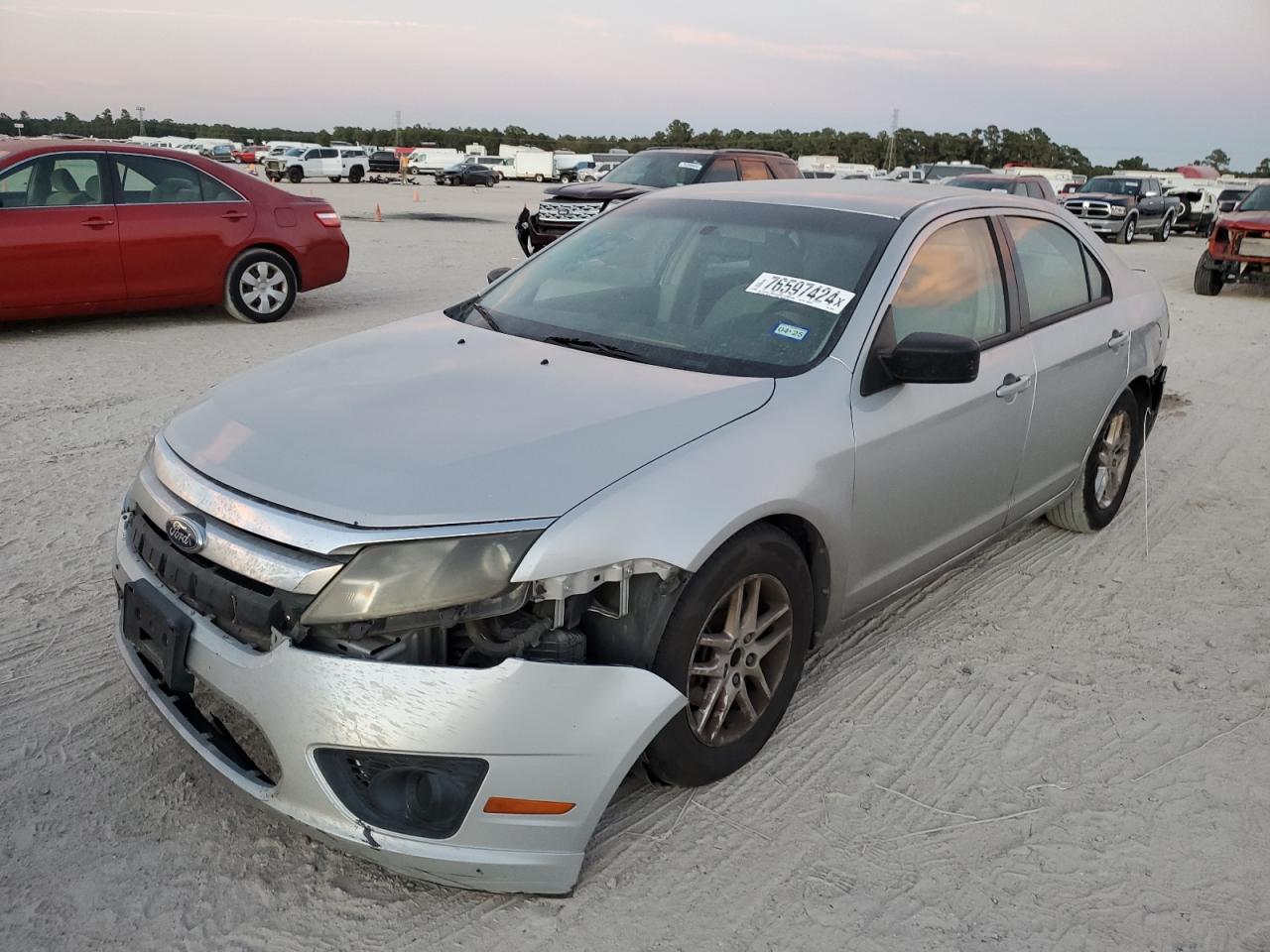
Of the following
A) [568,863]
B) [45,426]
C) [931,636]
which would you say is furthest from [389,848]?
[45,426]

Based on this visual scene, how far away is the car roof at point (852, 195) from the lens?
12.7 feet

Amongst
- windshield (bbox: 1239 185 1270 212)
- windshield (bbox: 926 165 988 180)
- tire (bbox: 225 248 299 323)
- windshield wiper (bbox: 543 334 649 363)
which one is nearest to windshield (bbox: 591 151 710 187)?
tire (bbox: 225 248 299 323)

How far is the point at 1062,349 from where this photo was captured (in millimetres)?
4305

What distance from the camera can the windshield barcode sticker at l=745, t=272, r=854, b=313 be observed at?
3.44 metres

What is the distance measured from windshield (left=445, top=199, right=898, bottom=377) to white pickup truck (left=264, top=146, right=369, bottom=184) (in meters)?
42.7

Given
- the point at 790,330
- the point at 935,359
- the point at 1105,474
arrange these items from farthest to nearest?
the point at 1105,474
the point at 790,330
the point at 935,359

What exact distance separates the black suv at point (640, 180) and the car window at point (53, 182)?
228 inches

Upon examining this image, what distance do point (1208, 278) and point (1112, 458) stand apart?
11.5m

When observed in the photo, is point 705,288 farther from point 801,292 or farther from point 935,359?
point 935,359

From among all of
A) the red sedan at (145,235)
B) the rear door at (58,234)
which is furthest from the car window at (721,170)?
the rear door at (58,234)

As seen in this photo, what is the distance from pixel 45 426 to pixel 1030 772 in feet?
18.2

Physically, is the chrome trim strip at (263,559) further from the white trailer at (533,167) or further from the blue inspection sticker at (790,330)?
the white trailer at (533,167)

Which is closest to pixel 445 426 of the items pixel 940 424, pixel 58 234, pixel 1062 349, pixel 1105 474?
pixel 940 424

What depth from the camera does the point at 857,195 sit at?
4.01m
